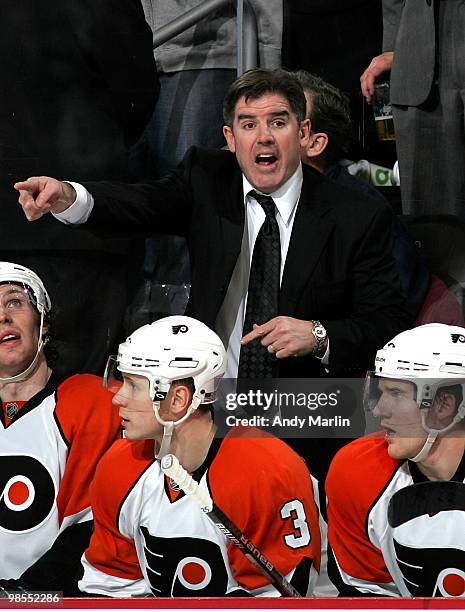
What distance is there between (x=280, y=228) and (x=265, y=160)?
0.18 metres

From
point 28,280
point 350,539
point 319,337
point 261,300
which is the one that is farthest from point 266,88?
point 350,539

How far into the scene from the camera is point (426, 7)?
3664 mm

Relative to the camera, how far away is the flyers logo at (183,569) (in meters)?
3.69

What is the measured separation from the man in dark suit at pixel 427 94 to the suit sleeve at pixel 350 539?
693 mm

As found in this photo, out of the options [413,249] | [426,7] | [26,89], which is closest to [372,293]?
[413,249]

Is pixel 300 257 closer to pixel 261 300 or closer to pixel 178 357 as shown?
pixel 261 300

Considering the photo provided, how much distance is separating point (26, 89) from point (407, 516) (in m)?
1.46

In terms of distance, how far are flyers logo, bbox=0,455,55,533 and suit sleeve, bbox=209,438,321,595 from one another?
0.45 meters

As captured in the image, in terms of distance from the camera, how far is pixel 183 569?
3.70 metres

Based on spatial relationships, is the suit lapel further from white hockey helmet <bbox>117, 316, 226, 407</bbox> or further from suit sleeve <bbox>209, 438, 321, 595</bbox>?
suit sleeve <bbox>209, 438, 321, 595</bbox>

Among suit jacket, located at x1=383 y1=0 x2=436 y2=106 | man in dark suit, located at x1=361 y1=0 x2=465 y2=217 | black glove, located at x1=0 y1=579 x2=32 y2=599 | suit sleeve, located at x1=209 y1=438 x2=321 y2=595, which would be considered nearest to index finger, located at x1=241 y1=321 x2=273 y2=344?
suit sleeve, located at x1=209 y1=438 x2=321 y2=595

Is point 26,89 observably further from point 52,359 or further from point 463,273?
point 463,273

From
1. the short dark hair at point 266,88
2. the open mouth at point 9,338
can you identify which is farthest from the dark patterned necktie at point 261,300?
the open mouth at point 9,338

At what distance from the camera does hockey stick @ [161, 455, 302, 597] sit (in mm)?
3633
